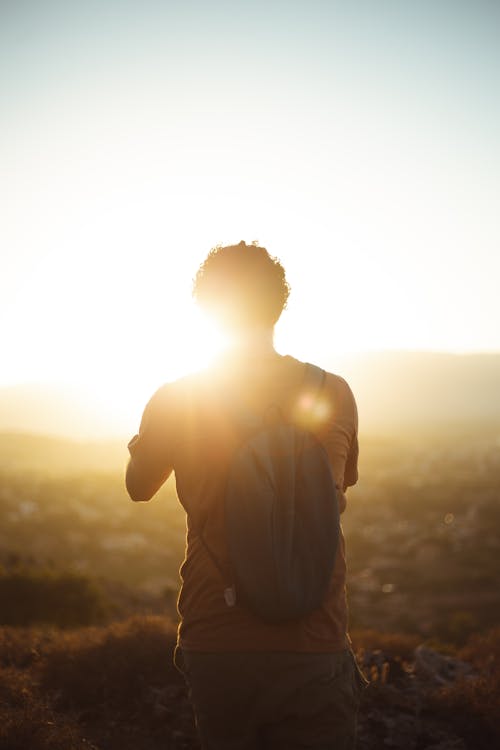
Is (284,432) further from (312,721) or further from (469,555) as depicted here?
(469,555)

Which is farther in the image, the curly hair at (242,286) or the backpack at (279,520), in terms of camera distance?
the curly hair at (242,286)

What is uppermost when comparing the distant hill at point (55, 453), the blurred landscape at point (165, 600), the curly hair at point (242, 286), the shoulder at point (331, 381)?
the curly hair at point (242, 286)

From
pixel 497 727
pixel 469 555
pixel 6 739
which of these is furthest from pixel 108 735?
pixel 469 555

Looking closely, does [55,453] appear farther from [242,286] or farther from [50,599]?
[242,286]

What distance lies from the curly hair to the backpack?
1.20ft

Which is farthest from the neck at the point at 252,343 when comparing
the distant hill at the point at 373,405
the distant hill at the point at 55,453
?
the distant hill at the point at 373,405

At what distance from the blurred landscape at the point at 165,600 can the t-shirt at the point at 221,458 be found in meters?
2.74

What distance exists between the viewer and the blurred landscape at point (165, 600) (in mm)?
5184

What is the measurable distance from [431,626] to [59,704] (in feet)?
63.0

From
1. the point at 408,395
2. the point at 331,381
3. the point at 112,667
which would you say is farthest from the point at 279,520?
the point at 408,395

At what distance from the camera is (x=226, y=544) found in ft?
5.80

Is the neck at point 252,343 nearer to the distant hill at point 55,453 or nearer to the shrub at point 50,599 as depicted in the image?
the shrub at point 50,599

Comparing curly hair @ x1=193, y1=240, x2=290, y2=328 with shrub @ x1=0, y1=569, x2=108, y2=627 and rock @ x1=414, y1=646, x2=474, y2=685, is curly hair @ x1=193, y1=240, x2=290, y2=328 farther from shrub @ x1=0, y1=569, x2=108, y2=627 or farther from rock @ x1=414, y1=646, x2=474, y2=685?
shrub @ x1=0, y1=569, x2=108, y2=627

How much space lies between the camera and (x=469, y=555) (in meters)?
38.2
